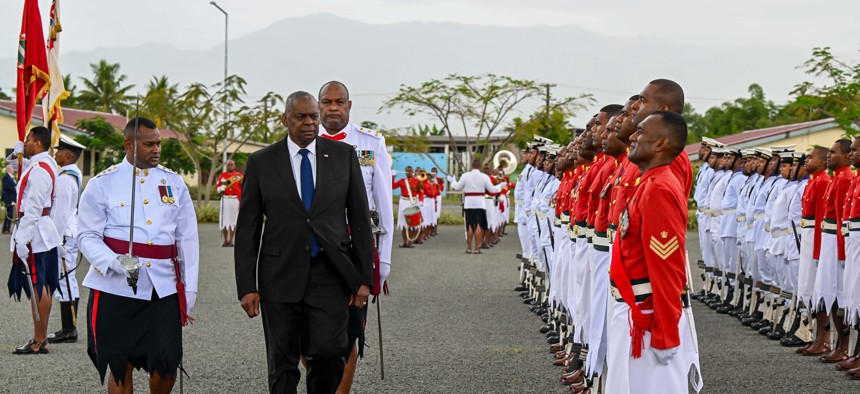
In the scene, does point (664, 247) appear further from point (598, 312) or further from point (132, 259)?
point (132, 259)

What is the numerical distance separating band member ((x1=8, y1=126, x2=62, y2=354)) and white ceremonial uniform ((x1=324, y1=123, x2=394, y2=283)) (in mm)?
3667

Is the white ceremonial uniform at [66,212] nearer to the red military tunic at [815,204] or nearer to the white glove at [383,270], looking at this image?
the white glove at [383,270]

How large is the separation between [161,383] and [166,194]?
1.12m

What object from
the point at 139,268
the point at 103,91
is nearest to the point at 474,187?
the point at 139,268

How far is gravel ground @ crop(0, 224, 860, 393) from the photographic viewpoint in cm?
837

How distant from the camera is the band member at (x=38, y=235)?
9.78 meters

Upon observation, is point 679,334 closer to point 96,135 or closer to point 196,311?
point 196,311

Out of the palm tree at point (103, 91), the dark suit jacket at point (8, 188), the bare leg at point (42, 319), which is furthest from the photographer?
the palm tree at point (103, 91)

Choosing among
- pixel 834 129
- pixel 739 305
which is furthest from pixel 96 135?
pixel 739 305

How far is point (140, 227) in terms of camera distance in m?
6.41

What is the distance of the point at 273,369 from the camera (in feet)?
19.9

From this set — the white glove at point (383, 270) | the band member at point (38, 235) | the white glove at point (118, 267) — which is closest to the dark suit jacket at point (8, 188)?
the band member at point (38, 235)

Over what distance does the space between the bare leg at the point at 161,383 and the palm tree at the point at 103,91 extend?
2733 inches

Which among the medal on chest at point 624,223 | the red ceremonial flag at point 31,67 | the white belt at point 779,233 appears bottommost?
the white belt at point 779,233
